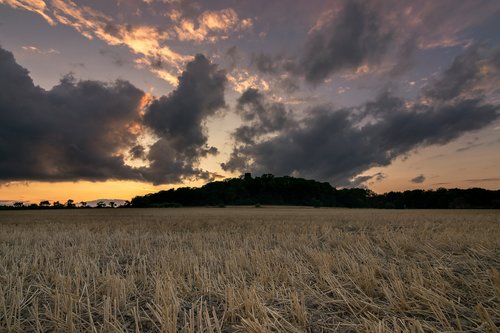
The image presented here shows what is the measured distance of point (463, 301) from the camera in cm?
502

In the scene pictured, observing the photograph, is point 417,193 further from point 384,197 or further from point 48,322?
point 48,322

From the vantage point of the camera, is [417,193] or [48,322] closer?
[48,322]

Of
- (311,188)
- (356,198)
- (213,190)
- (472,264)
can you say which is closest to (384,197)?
(356,198)

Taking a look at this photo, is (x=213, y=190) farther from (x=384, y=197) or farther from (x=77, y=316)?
(x=77, y=316)

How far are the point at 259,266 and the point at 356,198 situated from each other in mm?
118661

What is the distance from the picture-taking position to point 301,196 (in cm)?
11262

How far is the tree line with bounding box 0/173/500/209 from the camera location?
9425 cm

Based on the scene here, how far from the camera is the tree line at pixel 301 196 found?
309ft

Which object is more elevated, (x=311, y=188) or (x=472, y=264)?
(x=311, y=188)

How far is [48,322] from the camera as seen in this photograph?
4.61 metres

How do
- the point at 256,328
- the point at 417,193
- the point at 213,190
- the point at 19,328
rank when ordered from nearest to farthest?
the point at 256,328, the point at 19,328, the point at 213,190, the point at 417,193

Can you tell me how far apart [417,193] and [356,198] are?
20936 millimetres

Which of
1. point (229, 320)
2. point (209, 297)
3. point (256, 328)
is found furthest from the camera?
point (209, 297)

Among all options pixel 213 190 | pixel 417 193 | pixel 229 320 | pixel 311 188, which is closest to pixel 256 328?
pixel 229 320
